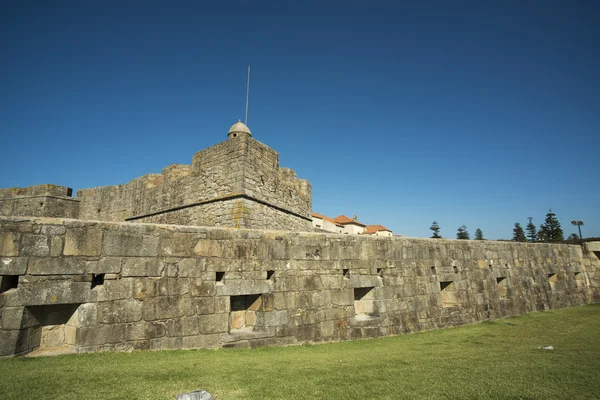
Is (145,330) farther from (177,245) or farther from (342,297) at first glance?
(342,297)

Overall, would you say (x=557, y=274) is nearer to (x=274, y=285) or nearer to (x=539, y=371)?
(x=539, y=371)

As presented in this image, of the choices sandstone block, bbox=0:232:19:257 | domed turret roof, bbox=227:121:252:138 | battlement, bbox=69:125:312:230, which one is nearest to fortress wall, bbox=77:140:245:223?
battlement, bbox=69:125:312:230

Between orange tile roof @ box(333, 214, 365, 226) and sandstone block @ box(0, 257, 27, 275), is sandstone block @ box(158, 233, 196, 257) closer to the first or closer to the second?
sandstone block @ box(0, 257, 27, 275)

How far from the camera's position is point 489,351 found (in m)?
5.92

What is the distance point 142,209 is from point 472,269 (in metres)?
13.3

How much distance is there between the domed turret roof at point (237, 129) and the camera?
12242mm

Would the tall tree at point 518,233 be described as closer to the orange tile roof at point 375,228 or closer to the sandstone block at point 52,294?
the orange tile roof at point 375,228

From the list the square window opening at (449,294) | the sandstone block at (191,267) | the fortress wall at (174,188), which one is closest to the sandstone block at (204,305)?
the sandstone block at (191,267)

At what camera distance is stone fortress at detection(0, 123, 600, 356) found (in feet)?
14.9

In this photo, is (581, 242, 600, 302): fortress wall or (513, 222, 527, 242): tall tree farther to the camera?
(513, 222, 527, 242): tall tree

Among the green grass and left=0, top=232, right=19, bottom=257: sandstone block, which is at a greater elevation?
left=0, top=232, right=19, bottom=257: sandstone block

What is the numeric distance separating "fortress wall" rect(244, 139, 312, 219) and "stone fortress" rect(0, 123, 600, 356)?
0.07 meters

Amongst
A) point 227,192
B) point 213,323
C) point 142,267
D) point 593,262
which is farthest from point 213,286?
point 593,262

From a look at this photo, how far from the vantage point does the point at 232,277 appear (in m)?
5.91
